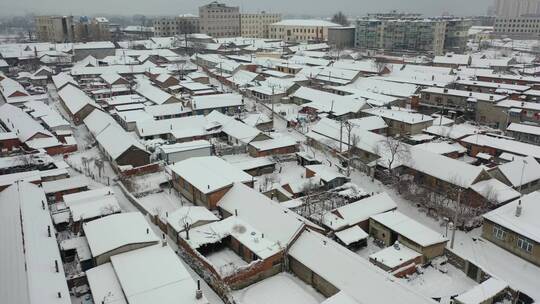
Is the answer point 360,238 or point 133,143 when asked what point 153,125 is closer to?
point 133,143

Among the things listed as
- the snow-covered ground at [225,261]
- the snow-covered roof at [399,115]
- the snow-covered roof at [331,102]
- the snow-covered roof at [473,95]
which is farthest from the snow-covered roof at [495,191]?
the snow-covered roof at [473,95]

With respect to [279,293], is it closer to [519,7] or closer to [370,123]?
[370,123]

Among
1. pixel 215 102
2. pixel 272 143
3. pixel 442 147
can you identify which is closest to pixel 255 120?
pixel 272 143

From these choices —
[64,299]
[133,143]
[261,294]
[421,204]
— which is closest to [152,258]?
[64,299]

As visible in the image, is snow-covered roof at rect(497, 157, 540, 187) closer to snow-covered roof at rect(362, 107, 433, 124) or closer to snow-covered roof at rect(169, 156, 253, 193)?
snow-covered roof at rect(362, 107, 433, 124)

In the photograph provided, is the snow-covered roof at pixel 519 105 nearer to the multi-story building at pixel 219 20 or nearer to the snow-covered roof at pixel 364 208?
the snow-covered roof at pixel 364 208
